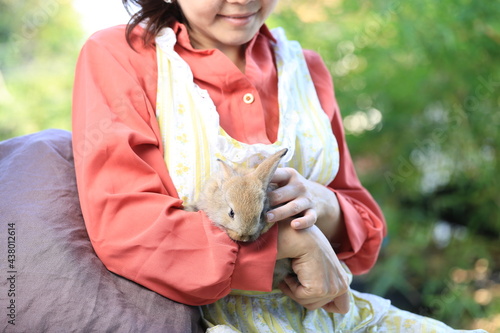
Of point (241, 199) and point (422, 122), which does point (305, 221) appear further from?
point (422, 122)

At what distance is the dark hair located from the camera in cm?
148

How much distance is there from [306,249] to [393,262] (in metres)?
1.78

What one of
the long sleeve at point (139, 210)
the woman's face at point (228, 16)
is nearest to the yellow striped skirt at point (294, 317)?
the long sleeve at point (139, 210)

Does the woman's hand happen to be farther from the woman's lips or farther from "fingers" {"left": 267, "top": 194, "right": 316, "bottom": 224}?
the woman's lips

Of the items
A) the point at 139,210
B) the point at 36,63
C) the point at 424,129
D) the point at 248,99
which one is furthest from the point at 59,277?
the point at 36,63

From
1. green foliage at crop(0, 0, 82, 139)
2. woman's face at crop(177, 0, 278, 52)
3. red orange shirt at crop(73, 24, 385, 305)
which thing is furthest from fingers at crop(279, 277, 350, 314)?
green foliage at crop(0, 0, 82, 139)

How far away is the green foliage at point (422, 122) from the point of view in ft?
9.00

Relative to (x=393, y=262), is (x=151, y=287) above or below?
above

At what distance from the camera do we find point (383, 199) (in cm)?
319

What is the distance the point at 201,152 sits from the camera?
4.55ft

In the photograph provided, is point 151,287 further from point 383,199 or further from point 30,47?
point 30,47

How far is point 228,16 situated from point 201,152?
361 mm

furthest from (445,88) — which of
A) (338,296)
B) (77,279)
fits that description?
(77,279)

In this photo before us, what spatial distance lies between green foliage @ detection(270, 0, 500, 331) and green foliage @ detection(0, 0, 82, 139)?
148 centimetres
